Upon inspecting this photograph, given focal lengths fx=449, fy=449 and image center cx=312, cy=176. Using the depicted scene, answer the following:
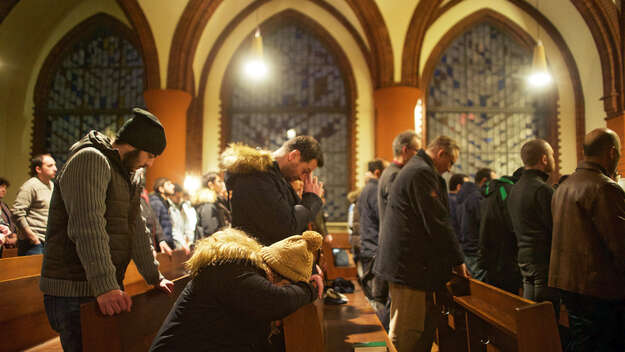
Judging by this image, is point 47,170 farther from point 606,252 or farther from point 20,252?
point 606,252

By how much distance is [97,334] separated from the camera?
163cm

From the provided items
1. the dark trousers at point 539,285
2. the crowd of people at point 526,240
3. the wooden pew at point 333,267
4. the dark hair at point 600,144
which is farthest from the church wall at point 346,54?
the dark hair at point 600,144

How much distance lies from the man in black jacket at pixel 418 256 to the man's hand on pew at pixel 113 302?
1555 mm

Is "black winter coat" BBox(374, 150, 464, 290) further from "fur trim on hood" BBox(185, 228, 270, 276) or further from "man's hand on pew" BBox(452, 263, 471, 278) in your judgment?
"fur trim on hood" BBox(185, 228, 270, 276)

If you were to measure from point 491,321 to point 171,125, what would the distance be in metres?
6.78

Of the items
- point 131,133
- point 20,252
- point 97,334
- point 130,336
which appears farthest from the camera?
point 20,252

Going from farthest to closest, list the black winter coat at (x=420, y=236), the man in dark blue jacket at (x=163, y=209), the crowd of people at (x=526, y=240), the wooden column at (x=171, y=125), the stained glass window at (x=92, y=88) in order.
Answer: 1. the stained glass window at (x=92, y=88)
2. the wooden column at (x=171, y=125)
3. the man in dark blue jacket at (x=163, y=209)
4. the black winter coat at (x=420, y=236)
5. the crowd of people at (x=526, y=240)

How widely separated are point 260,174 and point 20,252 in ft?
12.6

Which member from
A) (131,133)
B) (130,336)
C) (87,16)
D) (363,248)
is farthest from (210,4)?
(130,336)

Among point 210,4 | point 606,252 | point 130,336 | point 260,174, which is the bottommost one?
point 130,336

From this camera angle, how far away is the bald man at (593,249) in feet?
7.29

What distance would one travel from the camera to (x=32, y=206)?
187 inches

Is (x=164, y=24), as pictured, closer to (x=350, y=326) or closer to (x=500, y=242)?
(x=350, y=326)

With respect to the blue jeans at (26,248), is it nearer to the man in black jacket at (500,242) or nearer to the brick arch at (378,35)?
the man in black jacket at (500,242)
